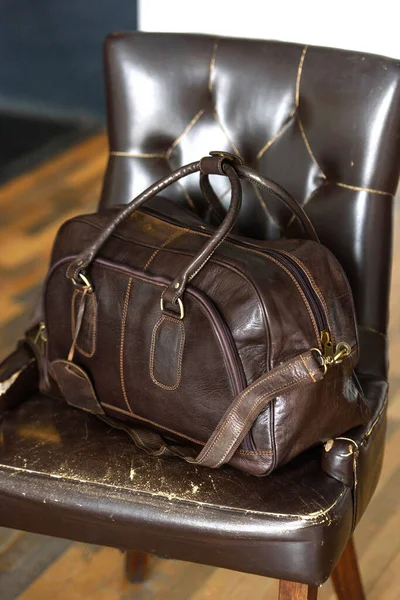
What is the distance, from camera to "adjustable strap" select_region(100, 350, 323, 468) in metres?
1.00

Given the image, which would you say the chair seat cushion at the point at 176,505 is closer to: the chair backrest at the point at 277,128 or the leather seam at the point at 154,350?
the leather seam at the point at 154,350

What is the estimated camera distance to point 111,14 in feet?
11.8

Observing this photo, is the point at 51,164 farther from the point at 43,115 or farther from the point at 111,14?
the point at 111,14

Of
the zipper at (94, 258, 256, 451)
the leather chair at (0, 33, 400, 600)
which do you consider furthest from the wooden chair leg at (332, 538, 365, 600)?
the zipper at (94, 258, 256, 451)

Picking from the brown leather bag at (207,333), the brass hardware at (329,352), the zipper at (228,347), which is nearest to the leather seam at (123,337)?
the brown leather bag at (207,333)

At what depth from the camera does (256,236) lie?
1304 mm

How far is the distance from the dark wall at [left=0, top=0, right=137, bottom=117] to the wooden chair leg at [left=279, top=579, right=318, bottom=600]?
2837 mm

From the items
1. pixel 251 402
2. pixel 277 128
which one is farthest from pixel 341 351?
pixel 277 128

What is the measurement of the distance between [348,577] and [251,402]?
0.42 metres

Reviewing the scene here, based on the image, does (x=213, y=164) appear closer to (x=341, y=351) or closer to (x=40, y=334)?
(x=341, y=351)

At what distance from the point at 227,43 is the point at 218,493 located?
0.64m

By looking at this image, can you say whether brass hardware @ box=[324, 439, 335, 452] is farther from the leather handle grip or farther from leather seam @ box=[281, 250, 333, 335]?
the leather handle grip

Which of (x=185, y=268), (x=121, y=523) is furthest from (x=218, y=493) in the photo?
(x=185, y=268)

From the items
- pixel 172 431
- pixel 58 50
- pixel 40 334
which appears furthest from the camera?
pixel 58 50
